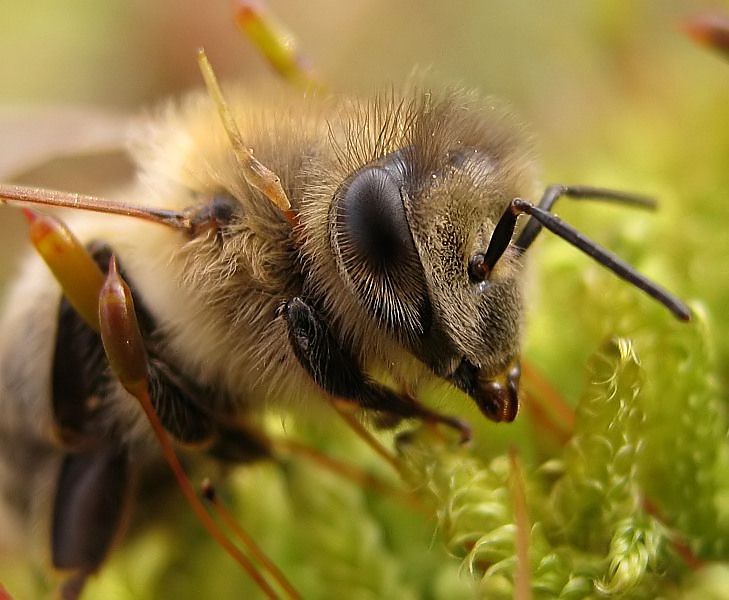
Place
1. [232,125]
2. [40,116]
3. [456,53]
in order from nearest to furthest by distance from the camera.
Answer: [232,125] < [40,116] < [456,53]

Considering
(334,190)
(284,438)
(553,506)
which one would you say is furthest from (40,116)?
(553,506)

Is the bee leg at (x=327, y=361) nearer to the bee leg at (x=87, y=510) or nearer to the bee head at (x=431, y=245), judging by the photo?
the bee head at (x=431, y=245)

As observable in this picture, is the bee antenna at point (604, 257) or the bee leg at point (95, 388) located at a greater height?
the bee antenna at point (604, 257)

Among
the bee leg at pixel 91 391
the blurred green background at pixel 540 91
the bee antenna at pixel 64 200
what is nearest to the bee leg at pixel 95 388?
the bee leg at pixel 91 391

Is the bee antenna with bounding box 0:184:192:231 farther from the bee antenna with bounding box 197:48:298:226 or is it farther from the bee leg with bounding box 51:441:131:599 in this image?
the bee leg with bounding box 51:441:131:599

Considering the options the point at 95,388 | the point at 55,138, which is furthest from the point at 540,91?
the point at 95,388

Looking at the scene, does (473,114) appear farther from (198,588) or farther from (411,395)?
(198,588)
